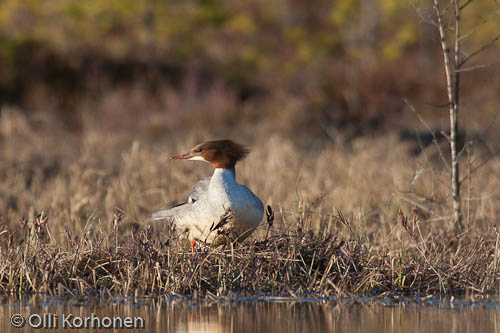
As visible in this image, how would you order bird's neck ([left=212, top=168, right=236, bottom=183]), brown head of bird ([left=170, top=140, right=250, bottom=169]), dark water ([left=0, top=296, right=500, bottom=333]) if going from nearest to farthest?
dark water ([left=0, top=296, right=500, bottom=333]) → bird's neck ([left=212, top=168, right=236, bottom=183]) → brown head of bird ([left=170, top=140, right=250, bottom=169])

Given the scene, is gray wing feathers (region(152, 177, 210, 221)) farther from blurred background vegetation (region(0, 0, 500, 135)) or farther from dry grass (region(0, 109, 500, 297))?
blurred background vegetation (region(0, 0, 500, 135))

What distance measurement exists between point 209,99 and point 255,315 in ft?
42.4

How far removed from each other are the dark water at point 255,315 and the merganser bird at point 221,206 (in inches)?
26.1

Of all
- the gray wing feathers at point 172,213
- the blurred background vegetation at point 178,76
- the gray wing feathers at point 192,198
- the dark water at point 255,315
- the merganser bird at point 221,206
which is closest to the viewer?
the dark water at point 255,315

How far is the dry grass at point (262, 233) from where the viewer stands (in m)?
5.36

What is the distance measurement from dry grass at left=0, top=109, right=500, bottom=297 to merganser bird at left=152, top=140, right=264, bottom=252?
0.53ft

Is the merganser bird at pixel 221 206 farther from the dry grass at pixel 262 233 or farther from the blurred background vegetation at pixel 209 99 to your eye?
the blurred background vegetation at pixel 209 99

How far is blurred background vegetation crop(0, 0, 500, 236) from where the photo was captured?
912 cm

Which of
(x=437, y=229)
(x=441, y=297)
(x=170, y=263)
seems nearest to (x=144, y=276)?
(x=170, y=263)

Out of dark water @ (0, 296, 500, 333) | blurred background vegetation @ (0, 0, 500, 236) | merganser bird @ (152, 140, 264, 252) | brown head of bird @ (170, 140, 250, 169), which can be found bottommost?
dark water @ (0, 296, 500, 333)

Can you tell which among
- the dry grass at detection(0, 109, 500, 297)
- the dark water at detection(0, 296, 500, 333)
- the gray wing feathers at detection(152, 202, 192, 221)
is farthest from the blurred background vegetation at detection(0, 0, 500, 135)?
the dark water at detection(0, 296, 500, 333)

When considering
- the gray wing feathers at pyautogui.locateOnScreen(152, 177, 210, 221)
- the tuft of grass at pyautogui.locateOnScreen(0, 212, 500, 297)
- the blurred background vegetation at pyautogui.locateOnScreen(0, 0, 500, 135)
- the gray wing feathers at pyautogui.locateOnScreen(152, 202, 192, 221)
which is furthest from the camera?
the blurred background vegetation at pyautogui.locateOnScreen(0, 0, 500, 135)

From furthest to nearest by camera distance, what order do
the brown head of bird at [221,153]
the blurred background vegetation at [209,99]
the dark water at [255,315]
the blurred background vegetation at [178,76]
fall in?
the blurred background vegetation at [178,76] → the blurred background vegetation at [209,99] → the brown head of bird at [221,153] → the dark water at [255,315]

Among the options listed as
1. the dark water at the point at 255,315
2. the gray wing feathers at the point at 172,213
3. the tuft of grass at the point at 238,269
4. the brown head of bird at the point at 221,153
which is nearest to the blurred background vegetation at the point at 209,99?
the brown head of bird at the point at 221,153
